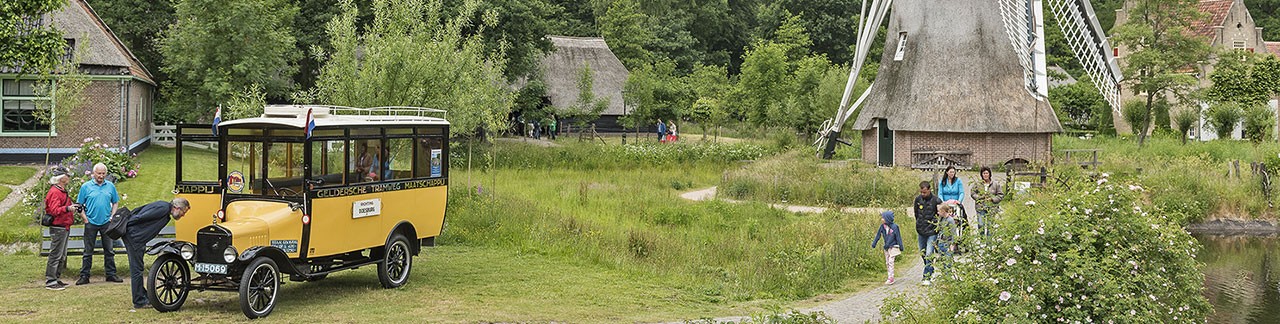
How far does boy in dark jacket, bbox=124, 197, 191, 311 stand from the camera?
1190 cm

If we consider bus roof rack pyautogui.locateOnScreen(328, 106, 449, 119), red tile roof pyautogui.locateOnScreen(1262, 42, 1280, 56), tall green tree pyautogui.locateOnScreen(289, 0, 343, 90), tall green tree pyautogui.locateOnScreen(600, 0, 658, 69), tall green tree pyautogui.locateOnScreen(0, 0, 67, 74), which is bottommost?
bus roof rack pyautogui.locateOnScreen(328, 106, 449, 119)

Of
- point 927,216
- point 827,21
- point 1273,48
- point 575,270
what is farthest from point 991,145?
point 827,21

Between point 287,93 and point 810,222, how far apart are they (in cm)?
2362

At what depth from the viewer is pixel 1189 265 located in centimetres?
1040

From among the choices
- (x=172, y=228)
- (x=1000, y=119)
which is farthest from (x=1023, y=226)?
(x=1000, y=119)

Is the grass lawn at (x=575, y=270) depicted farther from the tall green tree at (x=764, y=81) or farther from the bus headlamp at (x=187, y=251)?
the tall green tree at (x=764, y=81)

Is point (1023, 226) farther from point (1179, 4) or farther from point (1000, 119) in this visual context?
point (1179, 4)

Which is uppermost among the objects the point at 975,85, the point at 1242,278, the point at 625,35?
the point at 625,35

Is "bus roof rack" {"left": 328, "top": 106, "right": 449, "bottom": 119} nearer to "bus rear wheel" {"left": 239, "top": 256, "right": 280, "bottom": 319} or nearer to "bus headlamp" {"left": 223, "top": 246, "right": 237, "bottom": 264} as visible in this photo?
"bus rear wheel" {"left": 239, "top": 256, "right": 280, "bottom": 319}

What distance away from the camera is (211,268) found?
453 inches

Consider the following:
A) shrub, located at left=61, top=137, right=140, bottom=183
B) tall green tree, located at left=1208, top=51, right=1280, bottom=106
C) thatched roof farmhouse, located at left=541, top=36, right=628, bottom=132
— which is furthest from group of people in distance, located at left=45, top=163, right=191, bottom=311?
thatched roof farmhouse, located at left=541, top=36, right=628, bottom=132

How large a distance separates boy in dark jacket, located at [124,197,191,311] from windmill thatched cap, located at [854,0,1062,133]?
2581cm

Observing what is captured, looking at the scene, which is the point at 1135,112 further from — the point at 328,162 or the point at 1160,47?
the point at 328,162

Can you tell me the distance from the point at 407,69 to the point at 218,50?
18.0m
